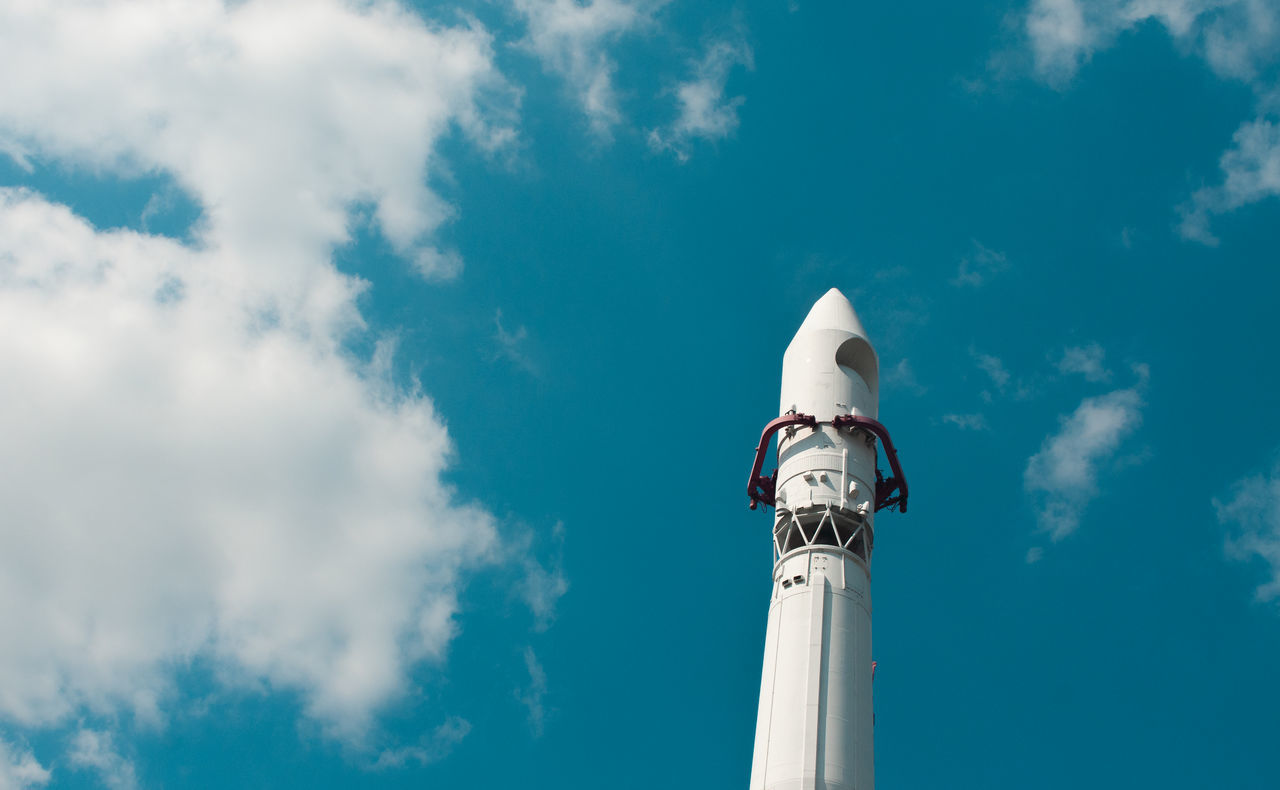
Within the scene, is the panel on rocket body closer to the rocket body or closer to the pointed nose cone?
the rocket body

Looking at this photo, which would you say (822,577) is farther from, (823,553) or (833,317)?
(833,317)

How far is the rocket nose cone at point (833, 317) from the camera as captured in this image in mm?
43375

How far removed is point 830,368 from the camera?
41562 mm

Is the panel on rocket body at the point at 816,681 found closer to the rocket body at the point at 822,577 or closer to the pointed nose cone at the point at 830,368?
the rocket body at the point at 822,577

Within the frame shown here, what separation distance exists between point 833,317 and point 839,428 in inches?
234

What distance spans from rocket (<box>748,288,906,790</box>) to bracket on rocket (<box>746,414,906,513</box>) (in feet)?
0.11

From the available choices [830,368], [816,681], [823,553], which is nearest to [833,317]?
[830,368]

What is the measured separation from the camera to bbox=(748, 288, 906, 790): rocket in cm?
3191

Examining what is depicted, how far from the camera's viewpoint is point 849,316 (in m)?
44.2

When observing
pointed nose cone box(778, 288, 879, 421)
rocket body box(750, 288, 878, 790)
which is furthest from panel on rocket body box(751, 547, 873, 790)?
pointed nose cone box(778, 288, 879, 421)

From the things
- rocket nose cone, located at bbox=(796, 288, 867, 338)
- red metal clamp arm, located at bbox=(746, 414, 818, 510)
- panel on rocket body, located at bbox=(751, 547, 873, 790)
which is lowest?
panel on rocket body, located at bbox=(751, 547, 873, 790)

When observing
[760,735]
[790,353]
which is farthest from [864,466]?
[760,735]

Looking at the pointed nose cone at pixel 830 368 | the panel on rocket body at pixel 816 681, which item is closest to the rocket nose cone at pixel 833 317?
the pointed nose cone at pixel 830 368

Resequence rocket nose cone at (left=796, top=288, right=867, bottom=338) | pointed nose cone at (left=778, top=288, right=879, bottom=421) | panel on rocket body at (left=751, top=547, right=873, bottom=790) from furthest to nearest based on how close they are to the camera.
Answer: rocket nose cone at (left=796, top=288, right=867, bottom=338) → pointed nose cone at (left=778, top=288, right=879, bottom=421) → panel on rocket body at (left=751, top=547, right=873, bottom=790)
